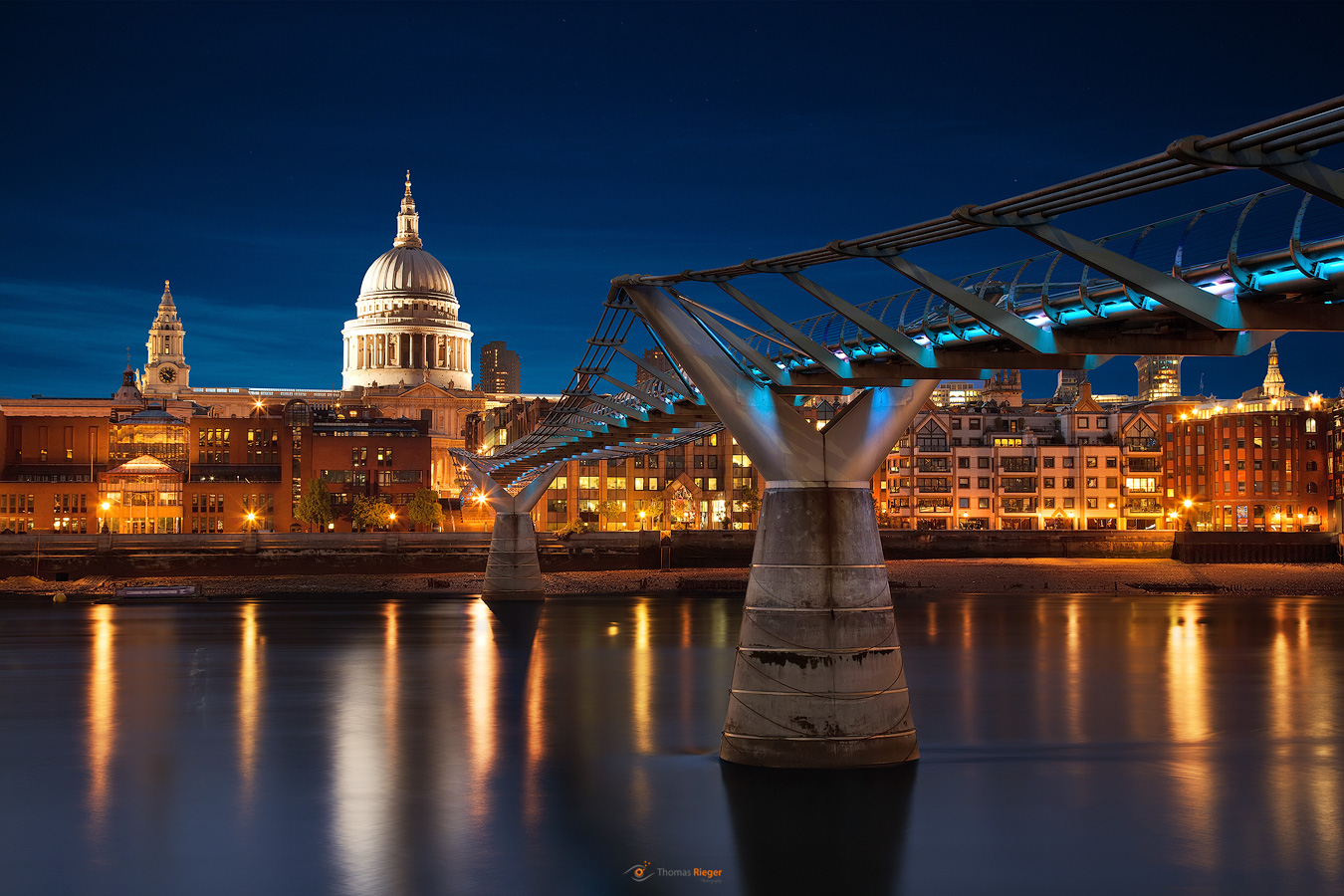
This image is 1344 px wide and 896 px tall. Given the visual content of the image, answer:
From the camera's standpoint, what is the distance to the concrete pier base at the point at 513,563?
76312 millimetres

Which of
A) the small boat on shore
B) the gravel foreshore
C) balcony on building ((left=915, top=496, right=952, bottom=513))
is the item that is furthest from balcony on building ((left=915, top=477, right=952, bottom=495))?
the small boat on shore

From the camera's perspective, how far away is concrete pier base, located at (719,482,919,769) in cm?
2467

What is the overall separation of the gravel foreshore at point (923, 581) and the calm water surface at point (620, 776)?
2921 cm

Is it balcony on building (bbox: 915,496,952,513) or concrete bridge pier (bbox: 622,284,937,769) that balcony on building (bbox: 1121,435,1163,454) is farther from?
concrete bridge pier (bbox: 622,284,937,769)

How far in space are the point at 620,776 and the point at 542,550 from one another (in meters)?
68.5

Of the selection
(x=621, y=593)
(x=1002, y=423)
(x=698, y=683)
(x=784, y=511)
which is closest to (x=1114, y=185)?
(x=784, y=511)

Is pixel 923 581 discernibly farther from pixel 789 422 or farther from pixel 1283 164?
pixel 1283 164

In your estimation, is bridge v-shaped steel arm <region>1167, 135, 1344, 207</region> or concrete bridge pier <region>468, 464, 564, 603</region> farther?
concrete bridge pier <region>468, 464, 564, 603</region>

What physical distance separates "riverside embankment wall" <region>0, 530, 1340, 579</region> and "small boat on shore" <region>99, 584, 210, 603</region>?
10477 mm

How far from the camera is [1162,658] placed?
52250 mm

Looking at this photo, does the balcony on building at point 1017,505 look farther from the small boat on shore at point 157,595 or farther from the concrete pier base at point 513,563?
the small boat on shore at point 157,595

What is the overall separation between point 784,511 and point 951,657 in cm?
2798

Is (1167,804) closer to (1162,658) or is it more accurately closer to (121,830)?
(121,830)

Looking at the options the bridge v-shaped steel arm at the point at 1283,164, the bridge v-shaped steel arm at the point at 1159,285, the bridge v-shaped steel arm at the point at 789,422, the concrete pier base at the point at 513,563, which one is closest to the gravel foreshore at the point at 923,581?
the concrete pier base at the point at 513,563
